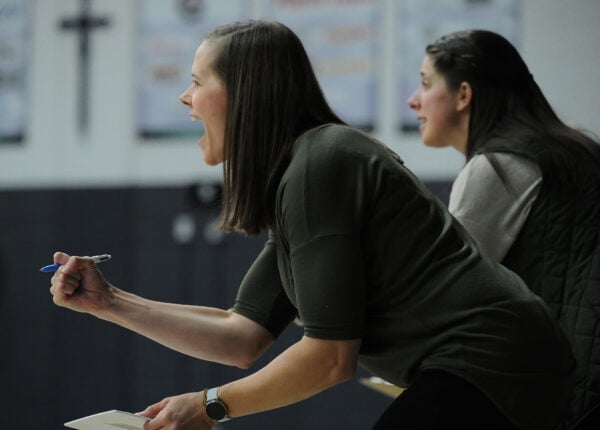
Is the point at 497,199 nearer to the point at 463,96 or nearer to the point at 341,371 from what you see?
the point at 463,96

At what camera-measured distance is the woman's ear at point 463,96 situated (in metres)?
2.12

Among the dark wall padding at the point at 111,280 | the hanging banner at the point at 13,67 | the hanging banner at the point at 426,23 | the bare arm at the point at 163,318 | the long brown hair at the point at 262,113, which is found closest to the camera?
the long brown hair at the point at 262,113

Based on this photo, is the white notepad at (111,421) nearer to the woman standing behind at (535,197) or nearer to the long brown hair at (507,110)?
the woman standing behind at (535,197)

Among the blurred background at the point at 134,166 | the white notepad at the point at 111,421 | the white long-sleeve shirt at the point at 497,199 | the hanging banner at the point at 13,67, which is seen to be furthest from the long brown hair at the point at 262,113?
the hanging banner at the point at 13,67

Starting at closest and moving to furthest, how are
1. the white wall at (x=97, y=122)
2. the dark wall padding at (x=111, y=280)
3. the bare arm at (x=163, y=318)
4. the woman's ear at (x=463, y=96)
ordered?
the bare arm at (x=163, y=318), the woman's ear at (x=463, y=96), the dark wall padding at (x=111, y=280), the white wall at (x=97, y=122)

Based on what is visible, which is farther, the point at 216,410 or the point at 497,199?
the point at 497,199

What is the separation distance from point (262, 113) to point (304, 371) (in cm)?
41

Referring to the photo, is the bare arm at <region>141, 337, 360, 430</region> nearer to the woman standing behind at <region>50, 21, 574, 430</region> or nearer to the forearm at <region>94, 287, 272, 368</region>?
the woman standing behind at <region>50, 21, 574, 430</region>

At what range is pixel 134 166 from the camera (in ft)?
15.8

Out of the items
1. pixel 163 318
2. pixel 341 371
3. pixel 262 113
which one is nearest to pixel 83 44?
pixel 163 318

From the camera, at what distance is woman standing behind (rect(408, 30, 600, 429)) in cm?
179

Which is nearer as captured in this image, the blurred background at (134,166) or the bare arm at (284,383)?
the bare arm at (284,383)

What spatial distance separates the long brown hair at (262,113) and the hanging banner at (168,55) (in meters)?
3.23

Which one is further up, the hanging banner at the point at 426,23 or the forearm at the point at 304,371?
the hanging banner at the point at 426,23
